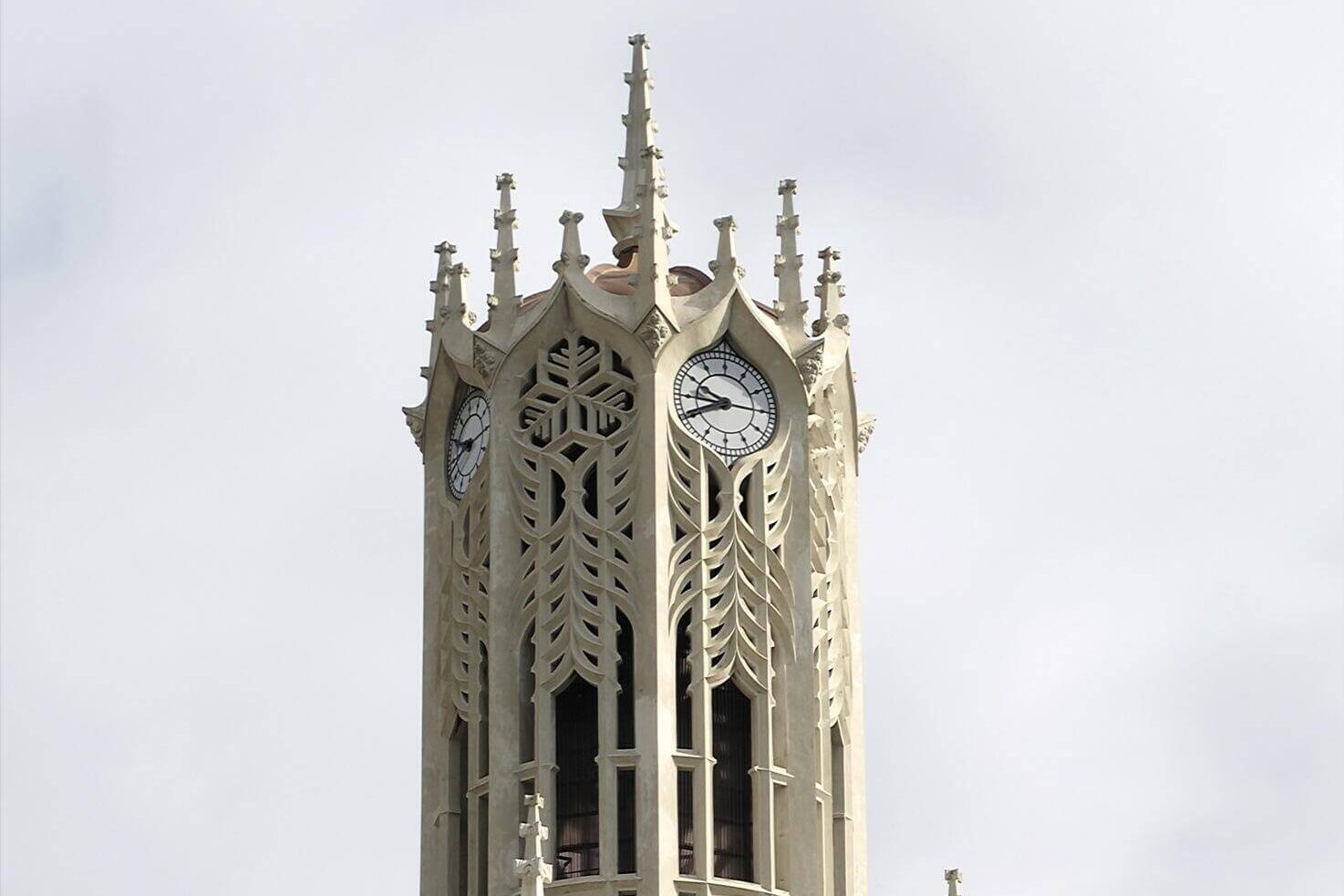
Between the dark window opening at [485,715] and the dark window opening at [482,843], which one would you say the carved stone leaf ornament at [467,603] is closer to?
the dark window opening at [485,715]

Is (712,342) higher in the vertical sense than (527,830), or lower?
higher

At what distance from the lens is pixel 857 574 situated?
71.5 m

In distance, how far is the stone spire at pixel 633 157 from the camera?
72.8 metres

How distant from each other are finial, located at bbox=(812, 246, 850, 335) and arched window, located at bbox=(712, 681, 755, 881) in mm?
6848

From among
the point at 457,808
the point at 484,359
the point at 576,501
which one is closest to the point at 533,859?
the point at 457,808

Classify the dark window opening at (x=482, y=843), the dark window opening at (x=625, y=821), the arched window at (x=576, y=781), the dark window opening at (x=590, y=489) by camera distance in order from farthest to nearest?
the dark window opening at (x=590, y=489) → the dark window opening at (x=482, y=843) → the arched window at (x=576, y=781) → the dark window opening at (x=625, y=821)

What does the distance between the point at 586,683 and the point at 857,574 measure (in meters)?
5.72

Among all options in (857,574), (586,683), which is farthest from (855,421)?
(586,683)

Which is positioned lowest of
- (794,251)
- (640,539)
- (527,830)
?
(527,830)

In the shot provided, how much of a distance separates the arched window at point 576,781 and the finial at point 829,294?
780 cm

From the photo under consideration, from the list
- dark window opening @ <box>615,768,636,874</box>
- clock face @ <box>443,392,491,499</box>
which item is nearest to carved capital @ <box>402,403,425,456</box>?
clock face @ <box>443,392,491,499</box>

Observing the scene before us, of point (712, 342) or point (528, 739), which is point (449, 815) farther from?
point (712, 342)

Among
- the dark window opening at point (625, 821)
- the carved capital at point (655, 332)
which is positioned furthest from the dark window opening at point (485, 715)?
the carved capital at point (655, 332)

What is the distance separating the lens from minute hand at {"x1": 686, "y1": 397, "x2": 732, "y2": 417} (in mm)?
69625
